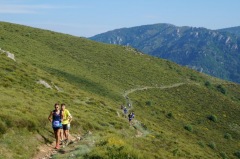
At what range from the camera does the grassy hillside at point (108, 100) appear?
21031mm

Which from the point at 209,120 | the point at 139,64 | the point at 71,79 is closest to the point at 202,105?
the point at 209,120

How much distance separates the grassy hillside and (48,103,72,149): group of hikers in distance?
4.13 feet

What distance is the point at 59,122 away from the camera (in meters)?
20.6

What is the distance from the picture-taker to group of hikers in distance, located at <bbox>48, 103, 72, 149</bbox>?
20438 millimetres

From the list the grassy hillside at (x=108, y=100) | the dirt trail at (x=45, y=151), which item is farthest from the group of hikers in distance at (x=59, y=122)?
the grassy hillside at (x=108, y=100)

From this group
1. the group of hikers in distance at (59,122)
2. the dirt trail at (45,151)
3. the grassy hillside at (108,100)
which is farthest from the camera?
the grassy hillside at (108,100)

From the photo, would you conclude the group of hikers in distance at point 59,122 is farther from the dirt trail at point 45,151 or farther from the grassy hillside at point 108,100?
the grassy hillside at point 108,100

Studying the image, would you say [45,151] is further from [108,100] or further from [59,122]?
[108,100]

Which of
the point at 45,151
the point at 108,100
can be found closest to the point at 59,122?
the point at 45,151

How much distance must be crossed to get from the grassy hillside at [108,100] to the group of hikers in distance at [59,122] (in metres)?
1.26

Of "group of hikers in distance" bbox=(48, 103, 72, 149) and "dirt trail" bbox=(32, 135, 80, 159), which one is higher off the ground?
"group of hikers in distance" bbox=(48, 103, 72, 149)

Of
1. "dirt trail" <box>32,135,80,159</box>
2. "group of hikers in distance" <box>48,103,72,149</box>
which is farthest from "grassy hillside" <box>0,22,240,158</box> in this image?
"group of hikers in distance" <box>48,103,72,149</box>

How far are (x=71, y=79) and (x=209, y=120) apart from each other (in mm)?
34870

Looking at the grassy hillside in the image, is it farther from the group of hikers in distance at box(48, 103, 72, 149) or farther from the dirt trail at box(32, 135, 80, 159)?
the group of hikers in distance at box(48, 103, 72, 149)
